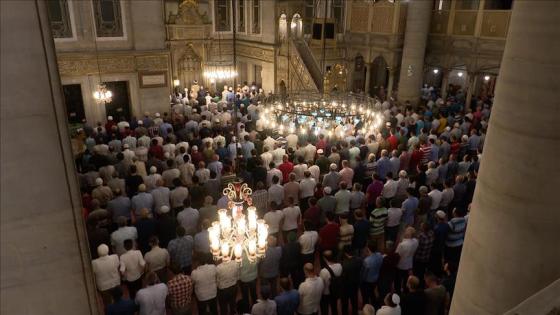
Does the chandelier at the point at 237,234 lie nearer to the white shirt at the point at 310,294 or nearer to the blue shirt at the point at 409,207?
the white shirt at the point at 310,294

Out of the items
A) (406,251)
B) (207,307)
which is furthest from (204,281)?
(406,251)

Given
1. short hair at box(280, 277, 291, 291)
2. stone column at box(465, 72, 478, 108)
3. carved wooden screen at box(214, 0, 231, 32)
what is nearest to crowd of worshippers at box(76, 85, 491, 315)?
short hair at box(280, 277, 291, 291)

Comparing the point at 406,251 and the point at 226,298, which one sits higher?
the point at 406,251

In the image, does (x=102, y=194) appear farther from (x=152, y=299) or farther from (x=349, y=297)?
(x=349, y=297)

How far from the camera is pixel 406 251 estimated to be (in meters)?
6.81

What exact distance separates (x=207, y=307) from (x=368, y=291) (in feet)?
8.37

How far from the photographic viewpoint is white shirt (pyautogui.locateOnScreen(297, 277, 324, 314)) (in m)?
5.88

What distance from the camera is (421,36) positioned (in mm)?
17953

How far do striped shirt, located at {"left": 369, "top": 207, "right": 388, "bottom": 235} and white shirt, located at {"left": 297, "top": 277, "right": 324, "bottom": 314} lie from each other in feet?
7.22

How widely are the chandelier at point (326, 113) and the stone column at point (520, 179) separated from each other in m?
5.34

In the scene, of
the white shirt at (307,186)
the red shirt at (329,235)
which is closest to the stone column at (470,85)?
the white shirt at (307,186)

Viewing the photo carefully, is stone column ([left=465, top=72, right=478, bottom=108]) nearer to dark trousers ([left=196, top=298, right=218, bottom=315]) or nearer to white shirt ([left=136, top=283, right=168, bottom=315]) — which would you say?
dark trousers ([left=196, top=298, right=218, bottom=315])

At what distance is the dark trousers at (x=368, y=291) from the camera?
6755mm

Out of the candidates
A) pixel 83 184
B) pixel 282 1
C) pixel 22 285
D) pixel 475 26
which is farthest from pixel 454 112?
pixel 22 285
